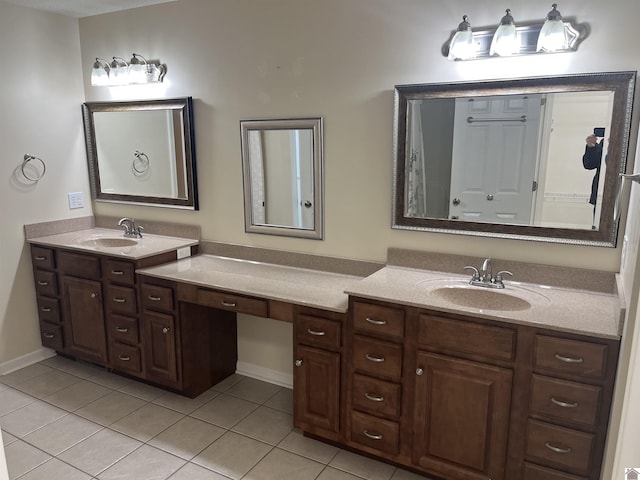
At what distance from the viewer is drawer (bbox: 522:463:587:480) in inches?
72.4

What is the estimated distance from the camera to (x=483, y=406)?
1.96 m

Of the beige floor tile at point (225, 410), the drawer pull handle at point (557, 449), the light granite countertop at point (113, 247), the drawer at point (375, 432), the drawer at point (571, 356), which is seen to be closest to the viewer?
the drawer at point (571, 356)

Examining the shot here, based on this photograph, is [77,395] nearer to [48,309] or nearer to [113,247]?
[48,309]

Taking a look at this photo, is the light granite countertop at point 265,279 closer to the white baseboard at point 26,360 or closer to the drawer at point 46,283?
the drawer at point 46,283

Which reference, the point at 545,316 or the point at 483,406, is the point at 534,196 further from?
the point at 483,406

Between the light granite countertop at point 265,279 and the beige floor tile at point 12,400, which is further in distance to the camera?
the beige floor tile at point 12,400

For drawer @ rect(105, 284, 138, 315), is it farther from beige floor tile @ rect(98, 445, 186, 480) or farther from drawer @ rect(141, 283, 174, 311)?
beige floor tile @ rect(98, 445, 186, 480)

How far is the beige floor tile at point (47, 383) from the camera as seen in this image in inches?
118

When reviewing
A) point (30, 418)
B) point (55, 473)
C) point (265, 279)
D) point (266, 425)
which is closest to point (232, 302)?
point (265, 279)

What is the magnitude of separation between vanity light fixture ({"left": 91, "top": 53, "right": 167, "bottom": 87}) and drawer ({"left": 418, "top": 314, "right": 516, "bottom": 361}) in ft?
7.62

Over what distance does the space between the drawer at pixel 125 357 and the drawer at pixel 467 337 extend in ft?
5.97

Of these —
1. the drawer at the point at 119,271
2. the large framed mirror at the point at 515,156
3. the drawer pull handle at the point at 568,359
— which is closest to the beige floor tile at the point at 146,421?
the drawer at the point at 119,271

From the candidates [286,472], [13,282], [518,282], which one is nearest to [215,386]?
[286,472]

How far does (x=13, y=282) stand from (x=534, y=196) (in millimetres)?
3228
